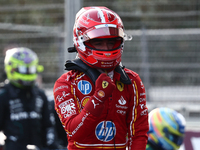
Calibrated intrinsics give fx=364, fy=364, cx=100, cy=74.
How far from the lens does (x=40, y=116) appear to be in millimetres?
4816

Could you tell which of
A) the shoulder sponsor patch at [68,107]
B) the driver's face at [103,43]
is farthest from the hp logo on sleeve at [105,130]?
the driver's face at [103,43]

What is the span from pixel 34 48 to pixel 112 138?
472 cm

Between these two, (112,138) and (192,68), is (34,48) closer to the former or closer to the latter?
(192,68)

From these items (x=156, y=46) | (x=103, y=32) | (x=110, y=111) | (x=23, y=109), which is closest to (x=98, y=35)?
(x=103, y=32)

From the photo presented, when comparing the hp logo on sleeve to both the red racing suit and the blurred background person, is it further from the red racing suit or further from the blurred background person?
the blurred background person

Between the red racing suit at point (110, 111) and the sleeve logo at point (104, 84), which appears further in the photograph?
the red racing suit at point (110, 111)

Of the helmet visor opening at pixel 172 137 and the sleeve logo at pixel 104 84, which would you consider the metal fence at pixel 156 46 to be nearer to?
the helmet visor opening at pixel 172 137

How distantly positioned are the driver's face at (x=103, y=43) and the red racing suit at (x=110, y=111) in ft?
0.67

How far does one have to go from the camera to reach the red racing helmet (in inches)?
95.3

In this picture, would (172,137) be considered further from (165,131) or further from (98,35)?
(98,35)

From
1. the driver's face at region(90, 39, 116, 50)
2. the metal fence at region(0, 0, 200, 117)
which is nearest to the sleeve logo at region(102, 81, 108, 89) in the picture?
the driver's face at region(90, 39, 116, 50)

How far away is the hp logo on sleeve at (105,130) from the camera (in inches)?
94.9

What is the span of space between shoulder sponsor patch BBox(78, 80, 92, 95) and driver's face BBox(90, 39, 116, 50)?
262 millimetres

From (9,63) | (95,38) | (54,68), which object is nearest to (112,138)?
(95,38)
